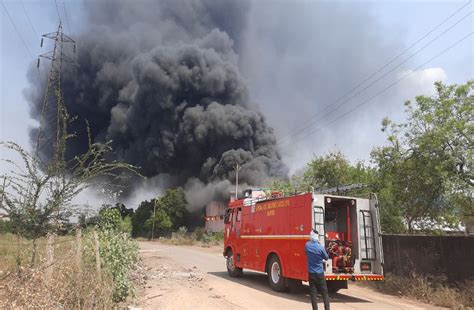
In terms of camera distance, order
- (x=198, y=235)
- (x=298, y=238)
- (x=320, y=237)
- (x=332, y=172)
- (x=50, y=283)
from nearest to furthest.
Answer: (x=50, y=283)
(x=320, y=237)
(x=298, y=238)
(x=332, y=172)
(x=198, y=235)

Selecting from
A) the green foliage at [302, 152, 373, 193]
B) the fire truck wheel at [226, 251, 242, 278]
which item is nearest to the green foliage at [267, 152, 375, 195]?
the green foliage at [302, 152, 373, 193]

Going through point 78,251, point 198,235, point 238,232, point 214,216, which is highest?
point 214,216

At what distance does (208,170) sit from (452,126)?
106 feet

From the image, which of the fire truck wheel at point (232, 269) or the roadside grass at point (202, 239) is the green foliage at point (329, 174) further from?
the fire truck wheel at point (232, 269)

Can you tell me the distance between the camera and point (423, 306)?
10.2 meters

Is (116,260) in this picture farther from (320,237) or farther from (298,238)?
(320,237)

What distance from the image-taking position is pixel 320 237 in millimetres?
10359

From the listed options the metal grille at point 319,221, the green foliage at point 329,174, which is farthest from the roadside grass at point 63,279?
the green foliage at point 329,174

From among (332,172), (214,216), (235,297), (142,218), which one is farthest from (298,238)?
(142,218)

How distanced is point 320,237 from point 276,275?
7.22ft

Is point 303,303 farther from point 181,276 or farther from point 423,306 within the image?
point 181,276

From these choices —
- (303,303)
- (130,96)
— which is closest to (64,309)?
(303,303)

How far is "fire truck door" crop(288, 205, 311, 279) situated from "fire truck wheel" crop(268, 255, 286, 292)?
25.0 inches

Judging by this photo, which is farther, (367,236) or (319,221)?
(367,236)
